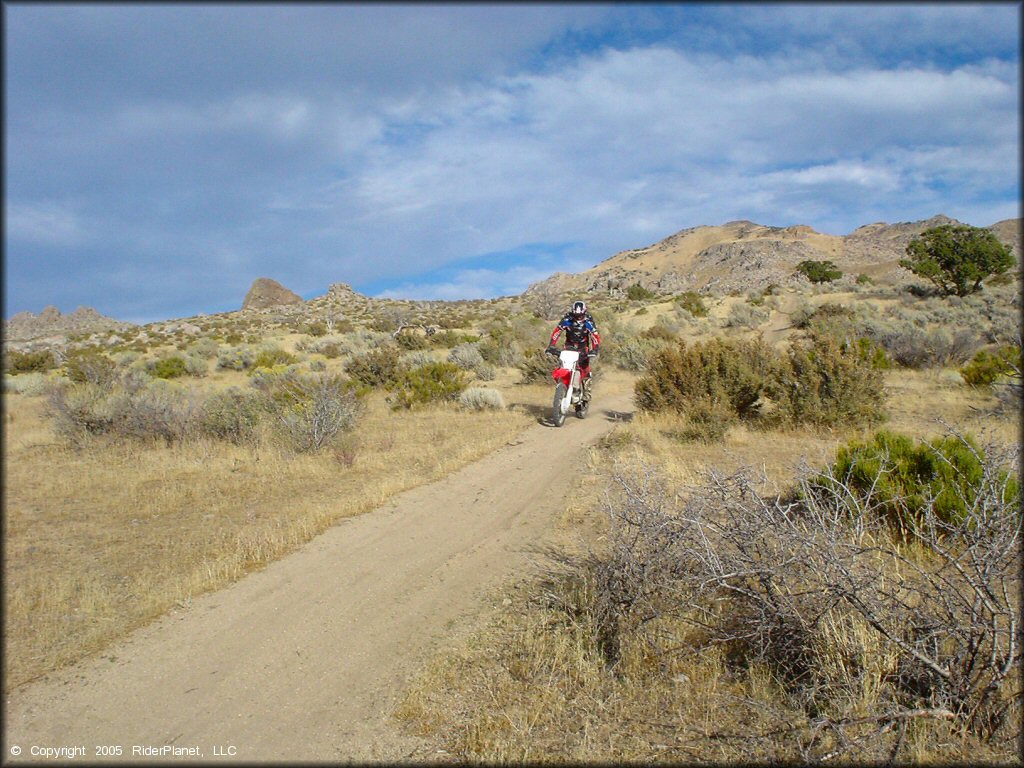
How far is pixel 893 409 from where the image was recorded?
10828 mm

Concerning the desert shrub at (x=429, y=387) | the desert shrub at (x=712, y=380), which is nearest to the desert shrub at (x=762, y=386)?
the desert shrub at (x=712, y=380)

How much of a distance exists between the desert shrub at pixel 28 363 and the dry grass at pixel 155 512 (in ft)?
46.2

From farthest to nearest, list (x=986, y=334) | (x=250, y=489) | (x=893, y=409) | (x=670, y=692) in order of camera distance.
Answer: (x=986, y=334), (x=893, y=409), (x=250, y=489), (x=670, y=692)

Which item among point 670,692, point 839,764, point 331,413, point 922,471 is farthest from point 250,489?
point 922,471

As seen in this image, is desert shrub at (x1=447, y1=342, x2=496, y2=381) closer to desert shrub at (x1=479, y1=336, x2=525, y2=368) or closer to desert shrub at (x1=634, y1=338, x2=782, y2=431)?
desert shrub at (x1=479, y1=336, x2=525, y2=368)

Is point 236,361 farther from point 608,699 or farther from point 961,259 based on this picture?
point 961,259

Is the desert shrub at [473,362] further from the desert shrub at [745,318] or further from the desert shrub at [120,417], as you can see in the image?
the desert shrub at [745,318]

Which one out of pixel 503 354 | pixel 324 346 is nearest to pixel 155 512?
pixel 503 354

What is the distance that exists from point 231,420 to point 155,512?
150 inches

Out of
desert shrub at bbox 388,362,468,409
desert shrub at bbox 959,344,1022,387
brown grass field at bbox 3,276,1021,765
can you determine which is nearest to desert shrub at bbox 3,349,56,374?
brown grass field at bbox 3,276,1021,765

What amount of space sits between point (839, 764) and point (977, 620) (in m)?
0.99

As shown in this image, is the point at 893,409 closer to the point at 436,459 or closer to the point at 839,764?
the point at 436,459

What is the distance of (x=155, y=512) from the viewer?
6.77 meters

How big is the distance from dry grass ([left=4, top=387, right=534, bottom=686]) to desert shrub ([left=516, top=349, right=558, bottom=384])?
15.7ft
